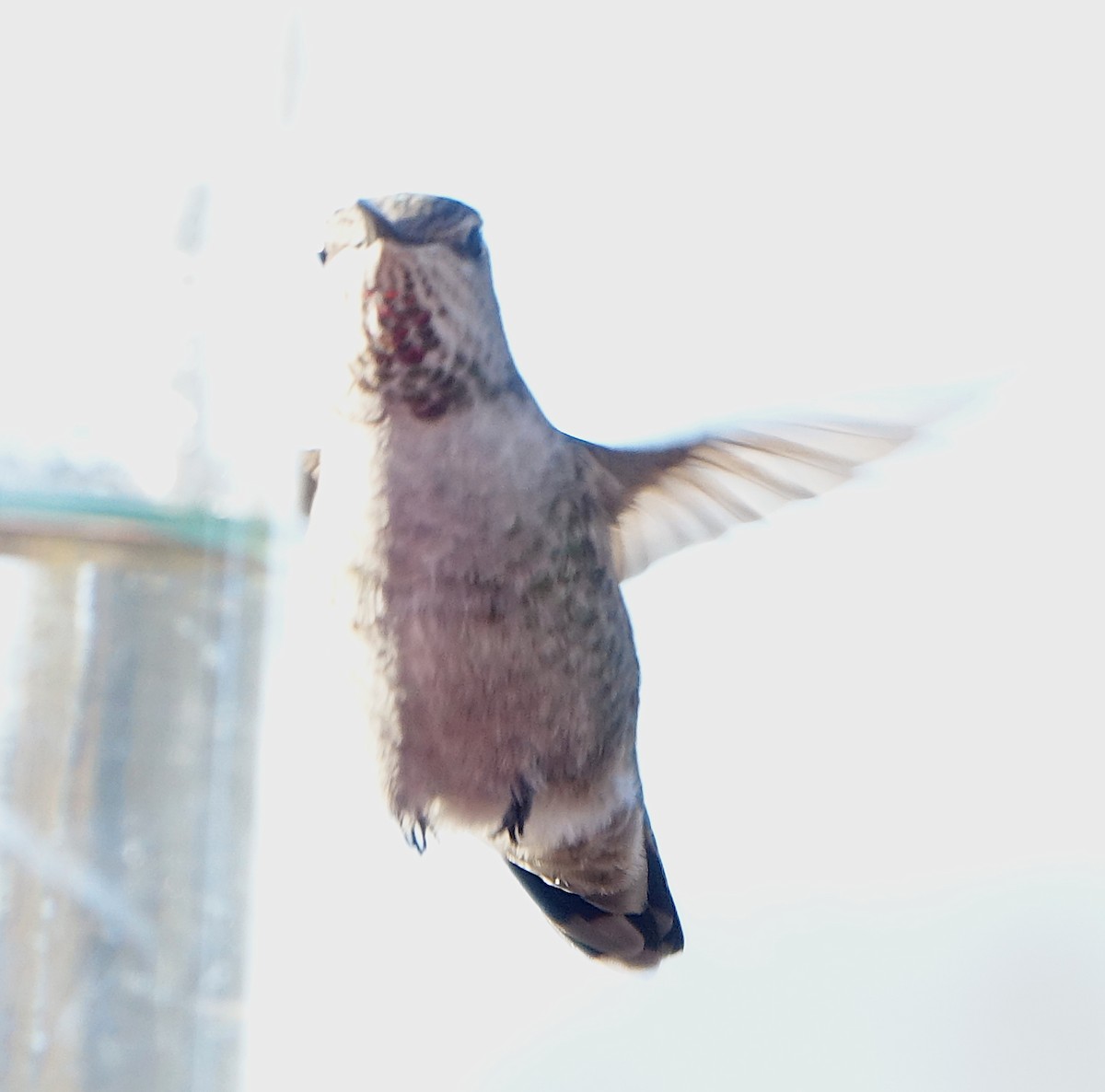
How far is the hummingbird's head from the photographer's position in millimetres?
415

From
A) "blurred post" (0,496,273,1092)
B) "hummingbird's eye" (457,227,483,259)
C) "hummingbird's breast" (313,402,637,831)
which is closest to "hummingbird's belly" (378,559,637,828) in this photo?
"hummingbird's breast" (313,402,637,831)

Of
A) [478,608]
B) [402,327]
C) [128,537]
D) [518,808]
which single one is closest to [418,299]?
[402,327]

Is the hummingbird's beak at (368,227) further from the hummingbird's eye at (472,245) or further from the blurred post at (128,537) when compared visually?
the blurred post at (128,537)

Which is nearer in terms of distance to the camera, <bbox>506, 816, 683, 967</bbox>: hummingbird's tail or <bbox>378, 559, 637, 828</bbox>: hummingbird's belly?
<bbox>378, 559, 637, 828</bbox>: hummingbird's belly

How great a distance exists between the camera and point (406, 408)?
0.44 meters

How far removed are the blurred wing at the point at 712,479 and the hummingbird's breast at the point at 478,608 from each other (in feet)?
0.11

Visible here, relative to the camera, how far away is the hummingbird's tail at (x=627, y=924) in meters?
0.59

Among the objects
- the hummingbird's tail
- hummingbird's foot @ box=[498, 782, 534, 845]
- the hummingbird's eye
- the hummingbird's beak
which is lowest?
the hummingbird's tail

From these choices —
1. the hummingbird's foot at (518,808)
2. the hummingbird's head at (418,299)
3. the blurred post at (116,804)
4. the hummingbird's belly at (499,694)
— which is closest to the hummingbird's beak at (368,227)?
the hummingbird's head at (418,299)

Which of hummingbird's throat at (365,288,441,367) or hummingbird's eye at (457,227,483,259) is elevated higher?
hummingbird's eye at (457,227,483,259)

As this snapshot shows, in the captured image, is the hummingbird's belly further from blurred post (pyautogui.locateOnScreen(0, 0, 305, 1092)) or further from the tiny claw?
blurred post (pyautogui.locateOnScreen(0, 0, 305, 1092))

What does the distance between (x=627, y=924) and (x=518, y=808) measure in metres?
0.12

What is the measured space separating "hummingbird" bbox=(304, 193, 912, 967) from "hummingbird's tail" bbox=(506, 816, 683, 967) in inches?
0.8

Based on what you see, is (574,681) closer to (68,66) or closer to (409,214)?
(409,214)
